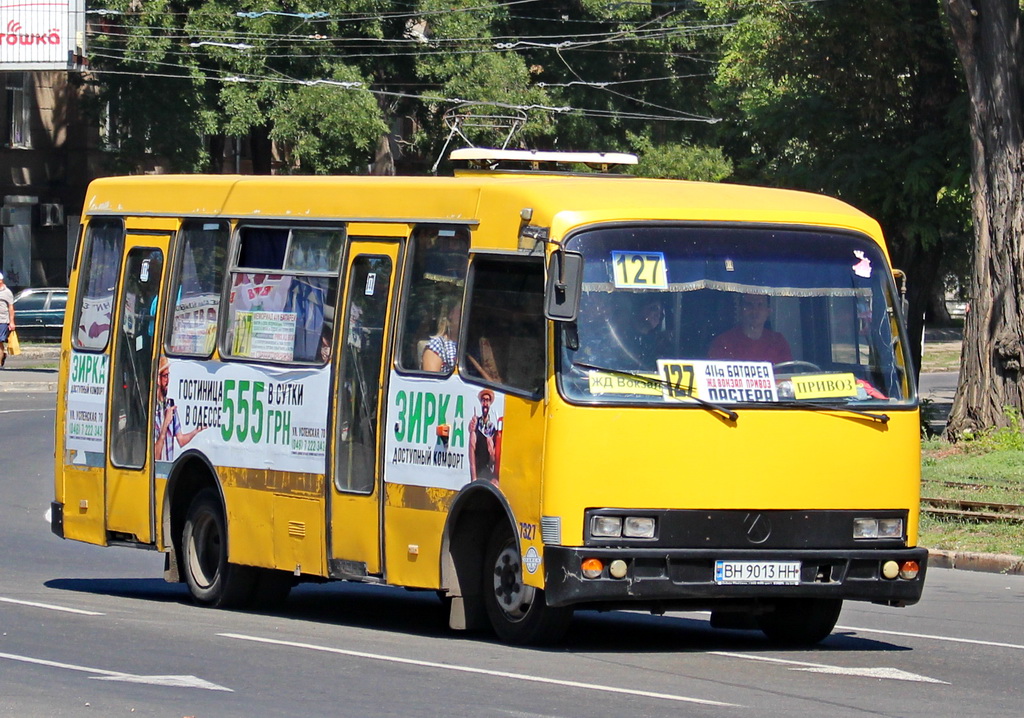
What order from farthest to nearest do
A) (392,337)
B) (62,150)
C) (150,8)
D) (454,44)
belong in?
(62,150)
(454,44)
(150,8)
(392,337)

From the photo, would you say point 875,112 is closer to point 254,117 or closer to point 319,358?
point 319,358

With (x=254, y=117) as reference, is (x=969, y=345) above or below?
below

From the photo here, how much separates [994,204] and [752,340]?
46.0ft

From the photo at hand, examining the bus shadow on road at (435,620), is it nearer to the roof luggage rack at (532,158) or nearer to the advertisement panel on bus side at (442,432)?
the advertisement panel on bus side at (442,432)

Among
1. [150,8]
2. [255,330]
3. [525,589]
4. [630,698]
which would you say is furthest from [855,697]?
[150,8]

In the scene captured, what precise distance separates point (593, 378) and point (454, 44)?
4231 cm

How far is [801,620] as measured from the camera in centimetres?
1059

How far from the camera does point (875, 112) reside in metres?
28.6

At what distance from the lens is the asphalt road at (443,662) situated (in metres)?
7.94

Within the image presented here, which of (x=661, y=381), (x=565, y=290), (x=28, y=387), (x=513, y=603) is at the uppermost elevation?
(x=565, y=290)

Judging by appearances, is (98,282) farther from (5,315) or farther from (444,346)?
(5,315)

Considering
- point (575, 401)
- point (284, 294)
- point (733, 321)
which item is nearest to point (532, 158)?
point (284, 294)

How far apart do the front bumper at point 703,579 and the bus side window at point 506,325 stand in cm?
98

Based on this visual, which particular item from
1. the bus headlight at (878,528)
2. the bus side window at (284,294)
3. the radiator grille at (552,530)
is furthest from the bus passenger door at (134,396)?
the bus headlight at (878,528)
